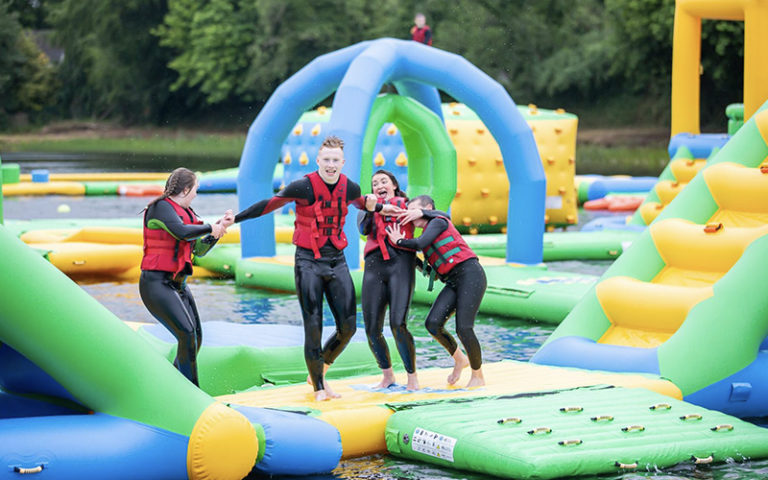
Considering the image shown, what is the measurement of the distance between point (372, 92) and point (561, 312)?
252cm

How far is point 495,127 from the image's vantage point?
445 inches

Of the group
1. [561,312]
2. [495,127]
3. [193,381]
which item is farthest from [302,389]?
[495,127]

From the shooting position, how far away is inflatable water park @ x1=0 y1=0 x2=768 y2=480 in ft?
16.6

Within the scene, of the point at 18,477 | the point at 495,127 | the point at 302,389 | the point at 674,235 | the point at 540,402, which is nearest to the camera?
the point at 18,477

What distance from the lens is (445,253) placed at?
21.5 feet

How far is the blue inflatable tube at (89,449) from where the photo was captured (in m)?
4.95

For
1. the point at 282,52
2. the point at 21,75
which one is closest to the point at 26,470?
the point at 282,52

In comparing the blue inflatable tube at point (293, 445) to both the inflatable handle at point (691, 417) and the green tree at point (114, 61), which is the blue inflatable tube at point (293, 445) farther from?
the green tree at point (114, 61)

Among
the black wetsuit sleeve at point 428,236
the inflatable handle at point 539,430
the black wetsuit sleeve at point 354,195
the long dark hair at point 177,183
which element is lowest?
the inflatable handle at point 539,430

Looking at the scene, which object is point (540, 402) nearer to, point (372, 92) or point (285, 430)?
point (285, 430)

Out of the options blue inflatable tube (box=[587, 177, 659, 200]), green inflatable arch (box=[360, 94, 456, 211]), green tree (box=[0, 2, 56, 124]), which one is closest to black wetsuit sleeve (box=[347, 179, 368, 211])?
green inflatable arch (box=[360, 94, 456, 211])

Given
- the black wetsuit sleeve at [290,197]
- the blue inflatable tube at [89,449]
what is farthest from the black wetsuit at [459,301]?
the blue inflatable tube at [89,449]

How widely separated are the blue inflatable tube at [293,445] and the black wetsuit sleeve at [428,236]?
1192mm

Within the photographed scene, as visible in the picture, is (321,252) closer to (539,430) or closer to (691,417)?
(539,430)
